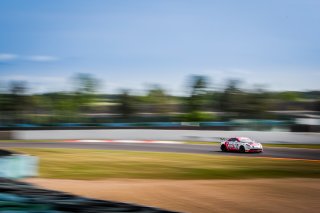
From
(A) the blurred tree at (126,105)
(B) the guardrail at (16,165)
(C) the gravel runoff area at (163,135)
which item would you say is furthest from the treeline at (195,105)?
(B) the guardrail at (16,165)

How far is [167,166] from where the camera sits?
15031mm

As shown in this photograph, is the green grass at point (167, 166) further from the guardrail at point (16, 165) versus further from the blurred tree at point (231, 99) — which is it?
the blurred tree at point (231, 99)

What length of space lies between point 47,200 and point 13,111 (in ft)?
159

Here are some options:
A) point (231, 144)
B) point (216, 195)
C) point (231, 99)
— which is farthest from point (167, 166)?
point (231, 99)

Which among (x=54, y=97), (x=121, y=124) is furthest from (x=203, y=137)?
(x=54, y=97)

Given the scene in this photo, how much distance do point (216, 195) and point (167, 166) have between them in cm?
659

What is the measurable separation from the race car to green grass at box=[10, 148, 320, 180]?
245 cm

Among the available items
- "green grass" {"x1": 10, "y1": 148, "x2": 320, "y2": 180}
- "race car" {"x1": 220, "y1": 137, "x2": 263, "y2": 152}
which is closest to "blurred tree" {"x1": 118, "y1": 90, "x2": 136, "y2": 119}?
"race car" {"x1": 220, "y1": 137, "x2": 263, "y2": 152}

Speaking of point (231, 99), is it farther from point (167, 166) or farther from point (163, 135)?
point (167, 166)

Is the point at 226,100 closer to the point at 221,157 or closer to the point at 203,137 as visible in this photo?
the point at 203,137

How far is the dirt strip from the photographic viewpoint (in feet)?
24.5

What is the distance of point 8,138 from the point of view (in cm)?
3020

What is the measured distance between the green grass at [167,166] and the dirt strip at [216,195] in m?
2.63

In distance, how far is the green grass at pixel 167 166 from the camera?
1308 centimetres
